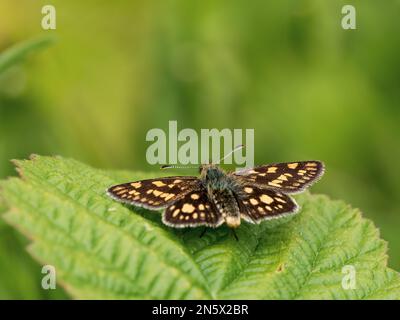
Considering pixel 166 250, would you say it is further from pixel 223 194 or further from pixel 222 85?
pixel 222 85

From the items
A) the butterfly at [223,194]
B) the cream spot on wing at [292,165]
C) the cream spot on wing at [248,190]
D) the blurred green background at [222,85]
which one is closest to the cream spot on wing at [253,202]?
the butterfly at [223,194]

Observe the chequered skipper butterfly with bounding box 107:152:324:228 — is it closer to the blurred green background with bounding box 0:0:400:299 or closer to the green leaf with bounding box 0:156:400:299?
the green leaf with bounding box 0:156:400:299

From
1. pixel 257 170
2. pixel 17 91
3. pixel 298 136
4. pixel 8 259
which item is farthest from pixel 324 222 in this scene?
pixel 17 91

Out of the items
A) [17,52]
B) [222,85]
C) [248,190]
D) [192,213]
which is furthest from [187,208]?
[222,85]

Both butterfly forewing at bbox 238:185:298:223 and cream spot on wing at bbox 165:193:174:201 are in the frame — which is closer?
butterfly forewing at bbox 238:185:298:223

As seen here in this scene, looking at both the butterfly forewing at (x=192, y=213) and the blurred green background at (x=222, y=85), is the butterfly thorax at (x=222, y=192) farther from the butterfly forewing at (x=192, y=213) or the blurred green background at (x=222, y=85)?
the blurred green background at (x=222, y=85)

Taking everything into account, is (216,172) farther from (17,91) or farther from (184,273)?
(17,91)

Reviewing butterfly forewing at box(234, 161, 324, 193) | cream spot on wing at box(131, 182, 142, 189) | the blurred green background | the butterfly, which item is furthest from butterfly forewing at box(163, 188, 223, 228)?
the blurred green background
